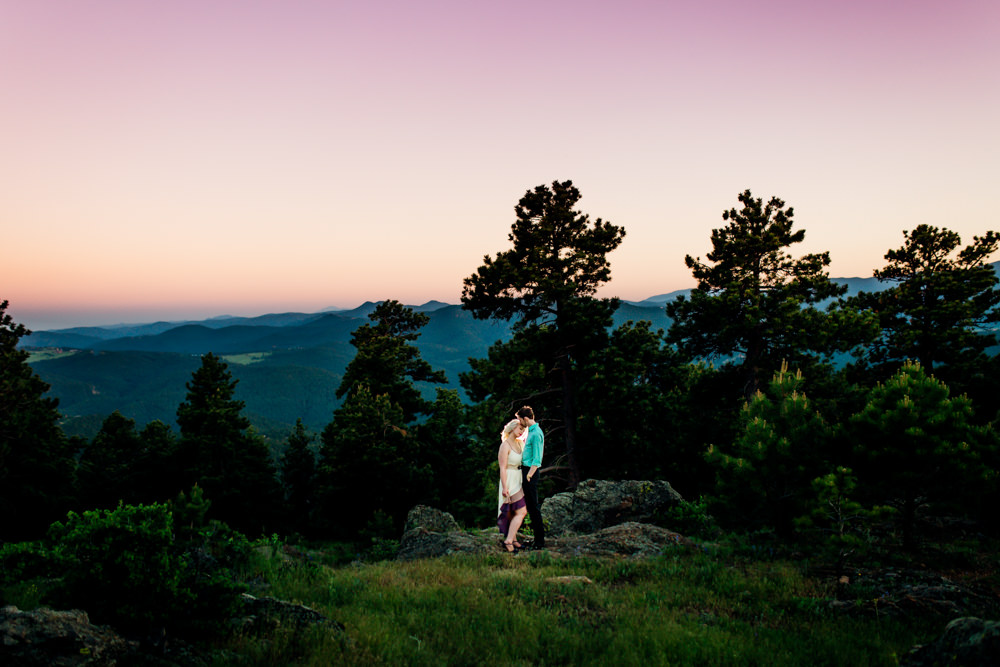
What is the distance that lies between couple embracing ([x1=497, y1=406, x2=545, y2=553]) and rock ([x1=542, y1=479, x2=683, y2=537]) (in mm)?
4799

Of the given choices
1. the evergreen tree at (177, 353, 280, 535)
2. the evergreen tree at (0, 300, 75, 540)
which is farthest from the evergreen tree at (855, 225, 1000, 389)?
the evergreen tree at (0, 300, 75, 540)

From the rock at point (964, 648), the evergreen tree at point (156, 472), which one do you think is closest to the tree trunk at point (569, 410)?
the rock at point (964, 648)

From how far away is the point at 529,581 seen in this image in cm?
775

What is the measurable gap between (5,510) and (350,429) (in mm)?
21966

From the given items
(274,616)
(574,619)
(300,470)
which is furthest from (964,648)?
(300,470)

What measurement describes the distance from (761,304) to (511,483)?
15155mm

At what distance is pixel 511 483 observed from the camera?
9977 mm

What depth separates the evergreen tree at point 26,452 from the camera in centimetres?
2659

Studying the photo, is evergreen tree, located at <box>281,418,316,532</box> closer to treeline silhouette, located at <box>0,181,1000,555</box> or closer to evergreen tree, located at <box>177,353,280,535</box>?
evergreen tree, located at <box>177,353,280,535</box>

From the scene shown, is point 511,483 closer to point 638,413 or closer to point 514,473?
point 514,473

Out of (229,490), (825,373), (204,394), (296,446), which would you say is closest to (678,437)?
(825,373)

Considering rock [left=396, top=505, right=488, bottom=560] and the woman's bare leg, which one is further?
rock [left=396, top=505, right=488, bottom=560]

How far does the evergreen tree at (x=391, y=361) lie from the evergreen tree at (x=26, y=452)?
59.0 ft

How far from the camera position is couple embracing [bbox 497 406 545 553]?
31.7ft
